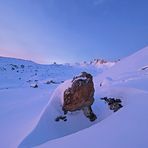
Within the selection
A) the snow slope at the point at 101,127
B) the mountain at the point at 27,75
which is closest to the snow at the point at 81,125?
the snow slope at the point at 101,127

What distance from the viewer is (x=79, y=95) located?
6492mm

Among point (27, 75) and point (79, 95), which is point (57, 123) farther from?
point (27, 75)

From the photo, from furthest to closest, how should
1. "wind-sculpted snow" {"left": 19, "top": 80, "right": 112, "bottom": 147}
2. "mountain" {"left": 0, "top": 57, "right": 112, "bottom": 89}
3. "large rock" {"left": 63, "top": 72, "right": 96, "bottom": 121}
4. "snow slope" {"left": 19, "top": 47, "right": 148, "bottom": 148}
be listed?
"mountain" {"left": 0, "top": 57, "right": 112, "bottom": 89} < "large rock" {"left": 63, "top": 72, "right": 96, "bottom": 121} < "wind-sculpted snow" {"left": 19, "top": 80, "right": 112, "bottom": 147} < "snow slope" {"left": 19, "top": 47, "right": 148, "bottom": 148}

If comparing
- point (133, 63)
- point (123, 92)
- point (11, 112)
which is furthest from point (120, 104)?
point (133, 63)

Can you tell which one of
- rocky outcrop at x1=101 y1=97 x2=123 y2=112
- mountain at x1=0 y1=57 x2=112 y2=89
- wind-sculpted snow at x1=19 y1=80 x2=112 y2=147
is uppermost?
mountain at x1=0 y1=57 x2=112 y2=89

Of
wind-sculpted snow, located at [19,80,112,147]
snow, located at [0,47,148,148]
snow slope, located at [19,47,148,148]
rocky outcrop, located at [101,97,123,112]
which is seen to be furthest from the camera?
rocky outcrop, located at [101,97,123,112]

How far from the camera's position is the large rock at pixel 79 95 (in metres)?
6.51

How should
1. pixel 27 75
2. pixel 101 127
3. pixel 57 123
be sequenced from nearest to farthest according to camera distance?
pixel 101 127, pixel 57 123, pixel 27 75

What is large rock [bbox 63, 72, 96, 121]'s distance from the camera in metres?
6.51

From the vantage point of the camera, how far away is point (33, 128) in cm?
632

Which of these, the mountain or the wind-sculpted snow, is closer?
the wind-sculpted snow

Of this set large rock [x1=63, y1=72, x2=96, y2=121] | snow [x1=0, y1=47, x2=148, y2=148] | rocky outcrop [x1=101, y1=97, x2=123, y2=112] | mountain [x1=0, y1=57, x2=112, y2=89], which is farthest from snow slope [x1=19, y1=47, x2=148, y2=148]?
mountain [x1=0, y1=57, x2=112, y2=89]

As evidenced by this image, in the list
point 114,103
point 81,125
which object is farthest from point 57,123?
point 114,103

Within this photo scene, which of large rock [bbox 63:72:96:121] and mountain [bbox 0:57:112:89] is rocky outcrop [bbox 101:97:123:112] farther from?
mountain [bbox 0:57:112:89]
